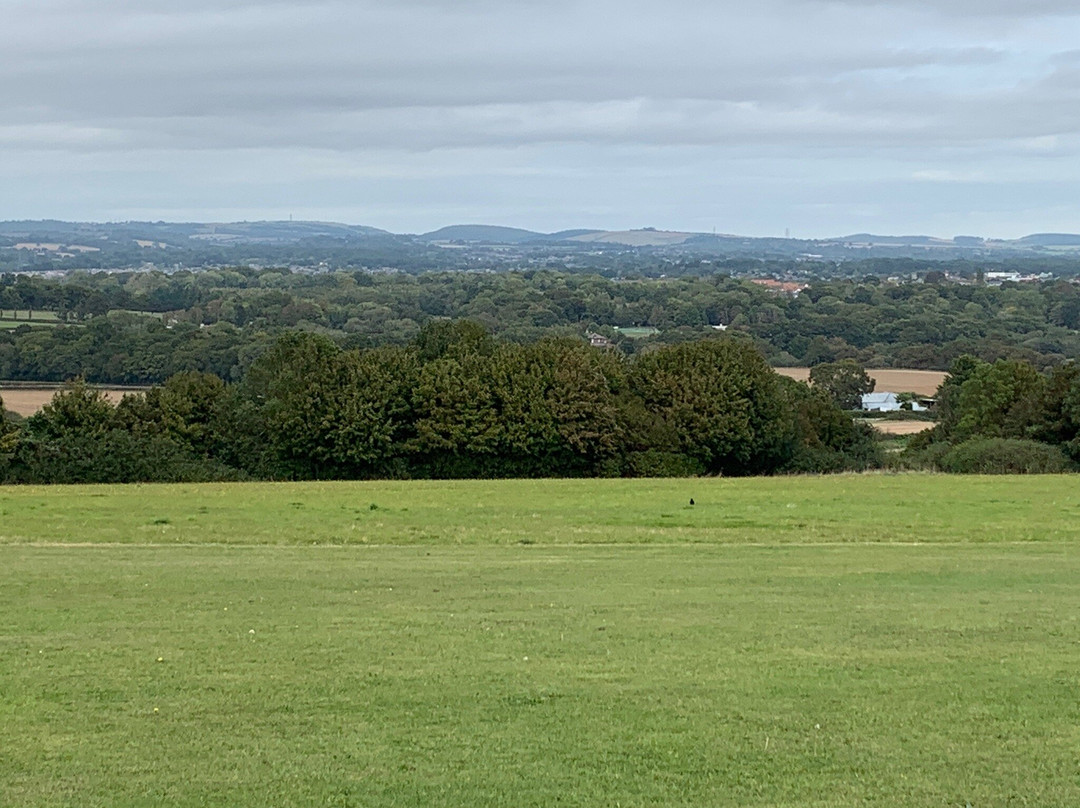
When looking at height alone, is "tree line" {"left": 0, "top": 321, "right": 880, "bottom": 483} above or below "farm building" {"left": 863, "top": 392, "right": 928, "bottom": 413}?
above

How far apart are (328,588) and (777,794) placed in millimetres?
8381

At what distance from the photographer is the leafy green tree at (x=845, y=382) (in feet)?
397

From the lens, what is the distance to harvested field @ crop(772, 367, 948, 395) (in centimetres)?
12538

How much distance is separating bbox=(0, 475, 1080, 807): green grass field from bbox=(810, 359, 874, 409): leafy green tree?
102514 millimetres

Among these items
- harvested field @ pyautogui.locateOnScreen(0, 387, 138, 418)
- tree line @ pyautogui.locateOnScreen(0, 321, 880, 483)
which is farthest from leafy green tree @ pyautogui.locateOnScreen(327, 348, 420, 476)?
harvested field @ pyautogui.locateOnScreen(0, 387, 138, 418)

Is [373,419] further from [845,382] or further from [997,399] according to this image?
[845,382]

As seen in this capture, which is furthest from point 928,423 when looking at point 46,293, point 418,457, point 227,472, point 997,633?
point 46,293

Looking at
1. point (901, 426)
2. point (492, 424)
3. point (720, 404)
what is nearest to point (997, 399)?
point (720, 404)

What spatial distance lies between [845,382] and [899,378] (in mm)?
15445

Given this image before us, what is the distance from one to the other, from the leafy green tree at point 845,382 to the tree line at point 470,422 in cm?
5965

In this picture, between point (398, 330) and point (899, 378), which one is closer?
point (899, 378)

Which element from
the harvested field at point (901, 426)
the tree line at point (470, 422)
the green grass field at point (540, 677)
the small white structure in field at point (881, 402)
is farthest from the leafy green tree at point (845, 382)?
the green grass field at point (540, 677)

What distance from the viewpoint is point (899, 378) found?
443 feet

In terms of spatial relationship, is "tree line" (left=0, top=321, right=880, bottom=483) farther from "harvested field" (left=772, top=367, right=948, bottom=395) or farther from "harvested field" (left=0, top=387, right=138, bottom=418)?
"harvested field" (left=772, top=367, right=948, bottom=395)
